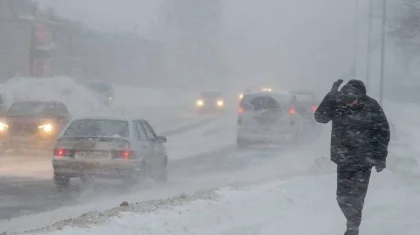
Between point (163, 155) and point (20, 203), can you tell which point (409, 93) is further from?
point (20, 203)

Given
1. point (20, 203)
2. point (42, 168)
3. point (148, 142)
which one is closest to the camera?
point (20, 203)

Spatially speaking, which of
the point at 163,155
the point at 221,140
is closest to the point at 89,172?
the point at 163,155

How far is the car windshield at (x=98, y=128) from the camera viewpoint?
579 inches

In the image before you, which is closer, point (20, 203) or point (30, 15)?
point (20, 203)

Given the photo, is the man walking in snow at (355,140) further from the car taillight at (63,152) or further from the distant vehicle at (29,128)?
the distant vehicle at (29,128)

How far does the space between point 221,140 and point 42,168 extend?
13.4 metres

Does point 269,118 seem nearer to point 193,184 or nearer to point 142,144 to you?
point 193,184

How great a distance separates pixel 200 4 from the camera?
12156 cm

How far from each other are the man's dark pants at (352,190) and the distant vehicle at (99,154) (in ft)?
20.6

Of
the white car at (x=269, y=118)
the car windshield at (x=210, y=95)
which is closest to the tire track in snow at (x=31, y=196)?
the white car at (x=269, y=118)

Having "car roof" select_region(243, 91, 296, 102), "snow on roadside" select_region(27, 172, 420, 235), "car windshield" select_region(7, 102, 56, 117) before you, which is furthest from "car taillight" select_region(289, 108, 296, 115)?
"snow on roadside" select_region(27, 172, 420, 235)

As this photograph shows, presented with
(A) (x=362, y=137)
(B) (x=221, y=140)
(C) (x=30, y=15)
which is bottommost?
(B) (x=221, y=140)

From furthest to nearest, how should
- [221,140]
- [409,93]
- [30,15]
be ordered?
[409,93], [30,15], [221,140]

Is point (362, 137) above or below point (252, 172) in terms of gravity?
above
